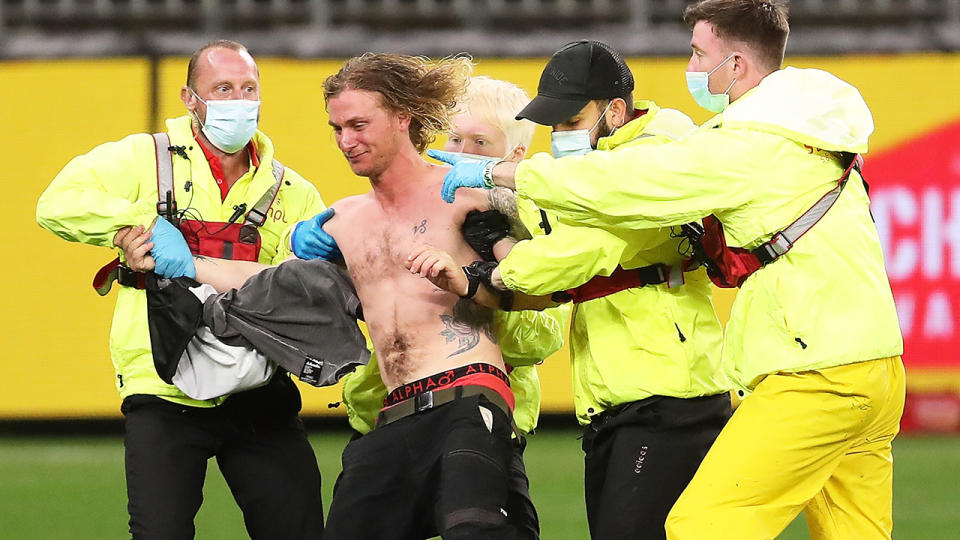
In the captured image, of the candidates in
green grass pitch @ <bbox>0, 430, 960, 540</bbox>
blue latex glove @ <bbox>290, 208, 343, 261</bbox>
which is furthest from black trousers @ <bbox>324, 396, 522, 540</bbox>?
green grass pitch @ <bbox>0, 430, 960, 540</bbox>

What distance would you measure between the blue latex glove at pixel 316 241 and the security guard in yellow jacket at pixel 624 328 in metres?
0.74

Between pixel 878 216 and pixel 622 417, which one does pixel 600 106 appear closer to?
pixel 622 417

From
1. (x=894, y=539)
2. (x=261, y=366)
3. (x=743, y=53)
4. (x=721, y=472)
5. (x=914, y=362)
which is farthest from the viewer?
(x=914, y=362)

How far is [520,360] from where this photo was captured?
15.8ft

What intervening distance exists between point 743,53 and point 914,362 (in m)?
5.82

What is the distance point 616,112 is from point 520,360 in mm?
948

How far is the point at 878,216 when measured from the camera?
9.66m

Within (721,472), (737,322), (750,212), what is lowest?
(721,472)

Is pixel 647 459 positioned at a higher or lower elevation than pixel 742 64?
lower

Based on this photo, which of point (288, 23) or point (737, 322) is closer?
point (737, 322)

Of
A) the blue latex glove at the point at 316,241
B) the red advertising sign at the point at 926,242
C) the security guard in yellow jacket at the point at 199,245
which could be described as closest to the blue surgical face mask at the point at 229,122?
the security guard in yellow jacket at the point at 199,245

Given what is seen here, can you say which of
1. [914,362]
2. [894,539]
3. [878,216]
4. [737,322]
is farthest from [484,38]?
[737,322]

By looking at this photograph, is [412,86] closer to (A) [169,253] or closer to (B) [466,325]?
(B) [466,325]

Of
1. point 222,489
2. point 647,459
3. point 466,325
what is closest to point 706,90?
point 466,325
